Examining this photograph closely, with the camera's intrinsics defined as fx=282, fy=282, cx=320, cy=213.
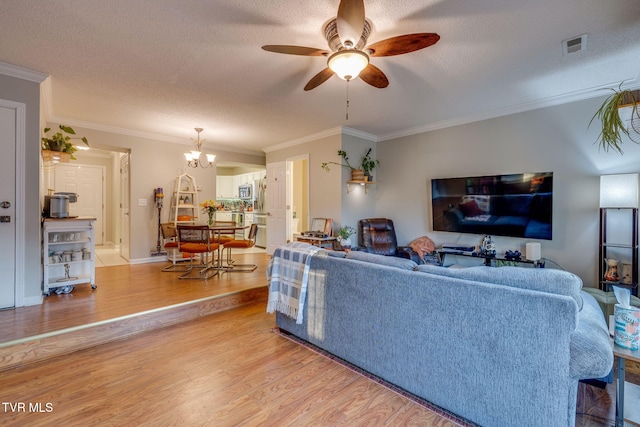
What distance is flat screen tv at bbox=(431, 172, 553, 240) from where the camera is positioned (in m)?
3.71

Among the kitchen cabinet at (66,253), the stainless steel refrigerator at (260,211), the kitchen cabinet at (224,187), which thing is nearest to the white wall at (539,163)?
the stainless steel refrigerator at (260,211)

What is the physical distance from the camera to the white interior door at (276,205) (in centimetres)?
600

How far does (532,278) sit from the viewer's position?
1507 millimetres

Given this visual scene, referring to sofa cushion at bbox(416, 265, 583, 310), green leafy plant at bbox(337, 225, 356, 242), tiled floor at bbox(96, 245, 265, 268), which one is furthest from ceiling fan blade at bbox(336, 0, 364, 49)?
tiled floor at bbox(96, 245, 265, 268)

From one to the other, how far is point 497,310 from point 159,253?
586 cm

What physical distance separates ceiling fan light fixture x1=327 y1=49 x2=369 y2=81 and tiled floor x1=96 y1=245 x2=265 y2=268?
5.36m

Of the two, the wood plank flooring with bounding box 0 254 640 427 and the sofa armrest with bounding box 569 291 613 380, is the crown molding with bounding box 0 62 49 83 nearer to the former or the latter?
the wood plank flooring with bounding box 0 254 640 427

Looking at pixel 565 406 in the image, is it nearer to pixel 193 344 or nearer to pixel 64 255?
pixel 193 344

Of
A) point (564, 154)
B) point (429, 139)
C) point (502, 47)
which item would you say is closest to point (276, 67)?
point (502, 47)

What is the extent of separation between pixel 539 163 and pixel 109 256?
7.91m

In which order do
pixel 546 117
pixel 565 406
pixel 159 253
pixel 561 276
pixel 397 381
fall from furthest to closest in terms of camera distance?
pixel 159 253
pixel 546 117
pixel 397 381
pixel 561 276
pixel 565 406

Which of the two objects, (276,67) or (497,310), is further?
(276,67)

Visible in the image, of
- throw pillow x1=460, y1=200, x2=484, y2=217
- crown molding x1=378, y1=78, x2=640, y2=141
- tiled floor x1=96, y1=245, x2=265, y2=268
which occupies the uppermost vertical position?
crown molding x1=378, y1=78, x2=640, y2=141

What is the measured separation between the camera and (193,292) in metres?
3.49
